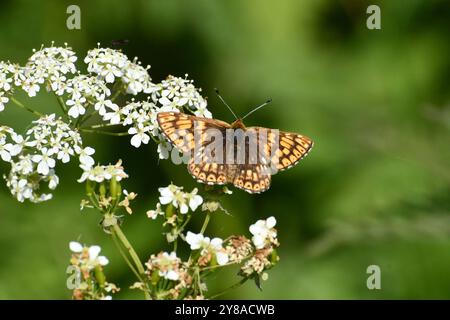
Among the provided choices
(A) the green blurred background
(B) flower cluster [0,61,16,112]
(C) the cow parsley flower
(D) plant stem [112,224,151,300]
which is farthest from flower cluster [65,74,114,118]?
(A) the green blurred background

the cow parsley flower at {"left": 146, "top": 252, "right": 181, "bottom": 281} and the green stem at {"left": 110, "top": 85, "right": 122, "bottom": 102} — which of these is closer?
the cow parsley flower at {"left": 146, "top": 252, "right": 181, "bottom": 281}

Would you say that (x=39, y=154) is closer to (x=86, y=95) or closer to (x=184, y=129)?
(x=86, y=95)

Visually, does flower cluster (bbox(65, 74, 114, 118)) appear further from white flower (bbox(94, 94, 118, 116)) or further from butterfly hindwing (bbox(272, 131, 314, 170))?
butterfly hindwing (bbox(272, 131, 314, 170))

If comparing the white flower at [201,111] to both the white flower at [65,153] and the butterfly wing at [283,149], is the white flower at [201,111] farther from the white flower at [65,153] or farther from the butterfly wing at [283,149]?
the white flower at [65,153]

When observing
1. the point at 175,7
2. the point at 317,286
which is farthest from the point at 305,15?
the point at 317,286

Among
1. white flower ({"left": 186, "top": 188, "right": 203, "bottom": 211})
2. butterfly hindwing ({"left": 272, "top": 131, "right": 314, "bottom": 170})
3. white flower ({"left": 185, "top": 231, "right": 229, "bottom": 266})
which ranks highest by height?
butterfly hindwing ({"left": 272, "top": 131, "right": 314, "bottom": 170})

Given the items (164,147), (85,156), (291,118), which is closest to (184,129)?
(164,147)
